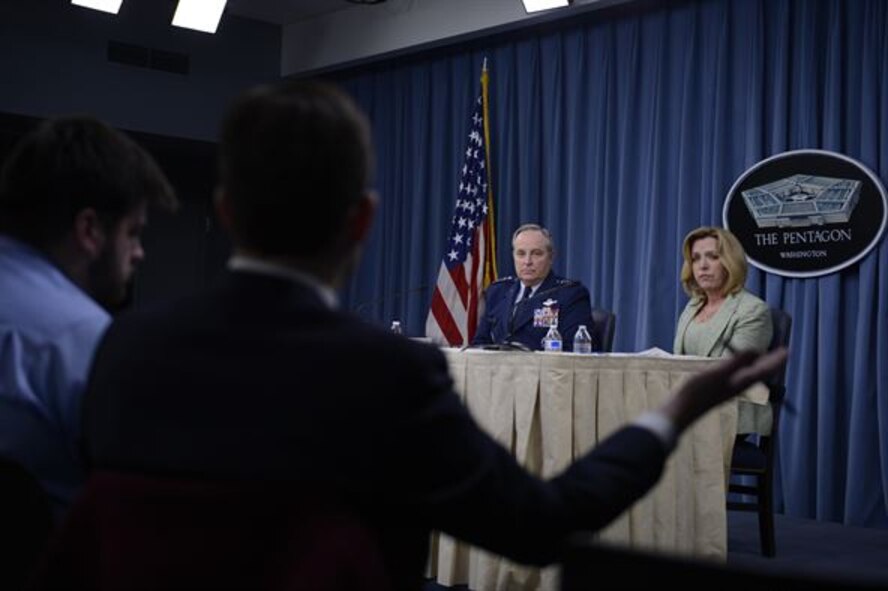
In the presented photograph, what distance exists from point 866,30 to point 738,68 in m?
0.70

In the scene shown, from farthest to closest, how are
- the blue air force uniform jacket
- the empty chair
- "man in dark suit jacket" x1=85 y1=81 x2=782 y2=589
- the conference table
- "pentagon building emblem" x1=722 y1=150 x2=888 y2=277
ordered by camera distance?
"pentagon building emblem" x1=722 y1=150 x2=888 y2=277
the blue air force uniform jacket
the empty chair
the conference table
"man in dark suit jacket" x1=85 y1=81 x2=782 y2=589

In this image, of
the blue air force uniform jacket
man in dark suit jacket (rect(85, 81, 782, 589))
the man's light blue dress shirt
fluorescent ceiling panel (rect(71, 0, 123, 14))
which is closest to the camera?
man in dark suit jacket (rect(85, 81, 782, 589))

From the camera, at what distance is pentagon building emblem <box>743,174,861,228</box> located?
5.31 m

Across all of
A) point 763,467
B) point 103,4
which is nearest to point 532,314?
point 763,467

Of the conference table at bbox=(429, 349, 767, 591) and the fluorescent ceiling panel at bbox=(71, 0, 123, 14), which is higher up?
the fluorescent ceiling panel at bbox=(71, 0, 123, 14)

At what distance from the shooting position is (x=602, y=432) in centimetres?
332

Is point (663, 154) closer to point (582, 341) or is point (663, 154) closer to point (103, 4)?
point (582, 341)

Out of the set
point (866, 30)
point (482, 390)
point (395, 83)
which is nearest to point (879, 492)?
point (866, 30)

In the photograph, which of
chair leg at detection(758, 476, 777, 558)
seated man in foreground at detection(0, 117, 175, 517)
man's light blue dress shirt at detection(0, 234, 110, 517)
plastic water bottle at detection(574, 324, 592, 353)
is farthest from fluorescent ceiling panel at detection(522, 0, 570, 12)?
man's light blue dress shirt at detection(0, 234, 110, 517)

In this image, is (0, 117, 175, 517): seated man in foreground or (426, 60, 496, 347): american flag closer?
(0, 117, 175, 517): seated man in foreground

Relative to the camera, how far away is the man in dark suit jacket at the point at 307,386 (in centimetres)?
86

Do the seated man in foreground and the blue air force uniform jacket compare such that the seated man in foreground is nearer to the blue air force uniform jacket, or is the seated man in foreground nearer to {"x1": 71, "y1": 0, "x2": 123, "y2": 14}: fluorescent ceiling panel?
the blue air force uniform jacket

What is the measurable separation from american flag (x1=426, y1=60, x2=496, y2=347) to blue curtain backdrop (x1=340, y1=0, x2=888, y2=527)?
248mm

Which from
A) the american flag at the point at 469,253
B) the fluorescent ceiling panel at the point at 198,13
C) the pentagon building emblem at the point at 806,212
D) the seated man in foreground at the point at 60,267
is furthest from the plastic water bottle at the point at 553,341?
the fluorescent ceiling panel at the point at 198,13
